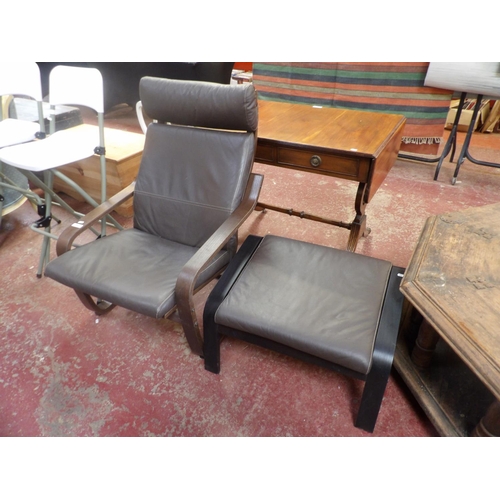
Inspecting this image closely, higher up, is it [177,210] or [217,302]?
[177,210]

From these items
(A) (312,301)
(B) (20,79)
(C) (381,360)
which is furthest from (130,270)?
(B) (20,79)

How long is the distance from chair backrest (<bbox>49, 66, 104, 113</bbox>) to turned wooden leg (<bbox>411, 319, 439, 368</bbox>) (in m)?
1.90

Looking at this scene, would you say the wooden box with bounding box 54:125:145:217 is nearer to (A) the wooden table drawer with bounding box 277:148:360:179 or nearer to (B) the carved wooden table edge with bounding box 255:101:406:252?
(B) the carved wooden table edge with bounding box 255:101:406:252

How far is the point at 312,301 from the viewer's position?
1.25 metres

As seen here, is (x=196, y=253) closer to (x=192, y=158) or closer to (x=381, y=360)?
(x=192, y=158)

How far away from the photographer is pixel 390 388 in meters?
1.39

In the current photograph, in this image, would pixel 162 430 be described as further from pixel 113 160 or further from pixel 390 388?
pixel 113 160

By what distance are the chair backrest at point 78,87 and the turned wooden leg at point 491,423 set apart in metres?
2.15

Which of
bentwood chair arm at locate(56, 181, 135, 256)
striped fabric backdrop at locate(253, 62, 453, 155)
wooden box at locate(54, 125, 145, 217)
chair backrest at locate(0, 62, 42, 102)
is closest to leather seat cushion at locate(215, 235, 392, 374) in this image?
bentwood chair arm at locate(56, 181, 135, 256)

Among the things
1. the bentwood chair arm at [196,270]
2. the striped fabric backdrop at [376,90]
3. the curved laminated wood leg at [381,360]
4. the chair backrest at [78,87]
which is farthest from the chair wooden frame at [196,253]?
the striped fabric backdrop at [376,90]

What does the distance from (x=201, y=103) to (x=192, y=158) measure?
0.87 feet

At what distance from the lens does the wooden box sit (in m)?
2.34

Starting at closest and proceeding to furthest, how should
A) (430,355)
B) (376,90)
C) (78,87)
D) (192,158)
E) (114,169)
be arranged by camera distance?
(430,355)
(192,158)
(78,87)
(114,169)
(376,90)

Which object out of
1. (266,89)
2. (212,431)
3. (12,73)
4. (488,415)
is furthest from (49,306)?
(266,89)
